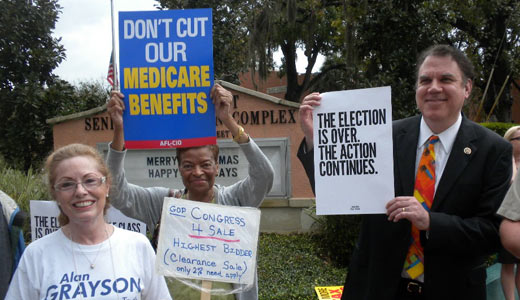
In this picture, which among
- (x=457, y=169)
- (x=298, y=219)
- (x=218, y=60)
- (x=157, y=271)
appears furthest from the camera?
(x=218, y=60)

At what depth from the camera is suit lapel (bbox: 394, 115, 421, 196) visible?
85.5 inches

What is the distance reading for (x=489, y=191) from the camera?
202 cm

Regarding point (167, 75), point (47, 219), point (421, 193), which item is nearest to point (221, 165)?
point (47, 219)

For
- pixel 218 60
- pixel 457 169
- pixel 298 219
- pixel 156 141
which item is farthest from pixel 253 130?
pixel 457 169

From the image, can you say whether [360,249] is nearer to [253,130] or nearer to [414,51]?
[253,130]

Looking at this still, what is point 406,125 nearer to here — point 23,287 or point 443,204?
point 443,204

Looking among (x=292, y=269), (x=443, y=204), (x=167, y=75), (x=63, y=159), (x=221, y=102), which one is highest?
(x=167, y=75)

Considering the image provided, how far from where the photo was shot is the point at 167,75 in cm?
241

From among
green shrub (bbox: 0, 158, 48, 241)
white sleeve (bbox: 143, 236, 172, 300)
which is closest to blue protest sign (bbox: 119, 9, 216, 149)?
white sleeve (bbox: 143, 236, 172, 300)

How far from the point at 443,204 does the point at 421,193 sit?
0.12 m

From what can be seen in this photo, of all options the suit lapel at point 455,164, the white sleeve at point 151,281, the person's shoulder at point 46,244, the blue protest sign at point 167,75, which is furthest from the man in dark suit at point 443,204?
the person's shoulder at point 46,244

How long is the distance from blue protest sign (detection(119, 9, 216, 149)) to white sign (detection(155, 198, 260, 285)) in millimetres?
448

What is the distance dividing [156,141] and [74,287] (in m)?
0.94

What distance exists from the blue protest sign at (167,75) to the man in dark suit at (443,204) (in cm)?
62
